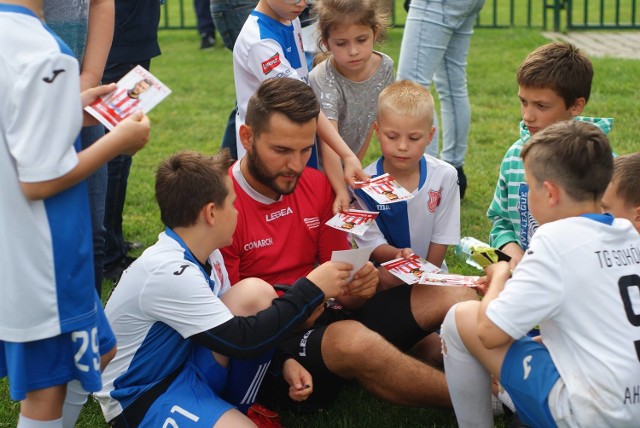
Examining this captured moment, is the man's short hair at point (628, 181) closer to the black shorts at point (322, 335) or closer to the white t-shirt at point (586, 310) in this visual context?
the white t-shirt at point (586, 310)

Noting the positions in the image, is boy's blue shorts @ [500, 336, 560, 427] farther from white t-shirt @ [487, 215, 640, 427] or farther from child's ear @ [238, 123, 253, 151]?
child's ear @ [238, 123, 253, 151]

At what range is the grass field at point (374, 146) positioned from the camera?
143 inches

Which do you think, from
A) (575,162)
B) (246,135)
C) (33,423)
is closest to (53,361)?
(33,423)

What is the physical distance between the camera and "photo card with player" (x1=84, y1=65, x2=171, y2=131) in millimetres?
2820

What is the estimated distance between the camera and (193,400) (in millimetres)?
3143

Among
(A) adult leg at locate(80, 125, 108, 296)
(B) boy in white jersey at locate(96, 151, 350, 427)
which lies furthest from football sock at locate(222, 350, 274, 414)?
(A) adult leg at locate(80, 125, 108, 296)

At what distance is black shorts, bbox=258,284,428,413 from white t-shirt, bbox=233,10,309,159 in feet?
3.61

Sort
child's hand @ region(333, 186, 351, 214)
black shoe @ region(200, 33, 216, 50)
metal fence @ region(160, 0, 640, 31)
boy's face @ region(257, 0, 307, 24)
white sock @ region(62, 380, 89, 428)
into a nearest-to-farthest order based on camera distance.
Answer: white sock @ region(62, 380, 89, 428), child's hand @ region(333, 186, 351, 214), boy's face @ region(257, 0, 307, 24), metal fence @ region(160, 0, 640, 31), black shoe @ region(200, 33, 216, 50)

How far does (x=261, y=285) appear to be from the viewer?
11.0ft

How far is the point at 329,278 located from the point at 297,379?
0.42 meters

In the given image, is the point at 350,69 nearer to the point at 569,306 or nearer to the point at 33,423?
the point at 569,306

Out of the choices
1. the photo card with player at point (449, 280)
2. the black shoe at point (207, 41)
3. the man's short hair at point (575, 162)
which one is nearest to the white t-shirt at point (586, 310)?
the man's short hair at point (575, 162)

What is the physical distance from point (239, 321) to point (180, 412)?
375mm

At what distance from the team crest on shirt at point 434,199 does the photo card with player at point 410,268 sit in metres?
0.31
